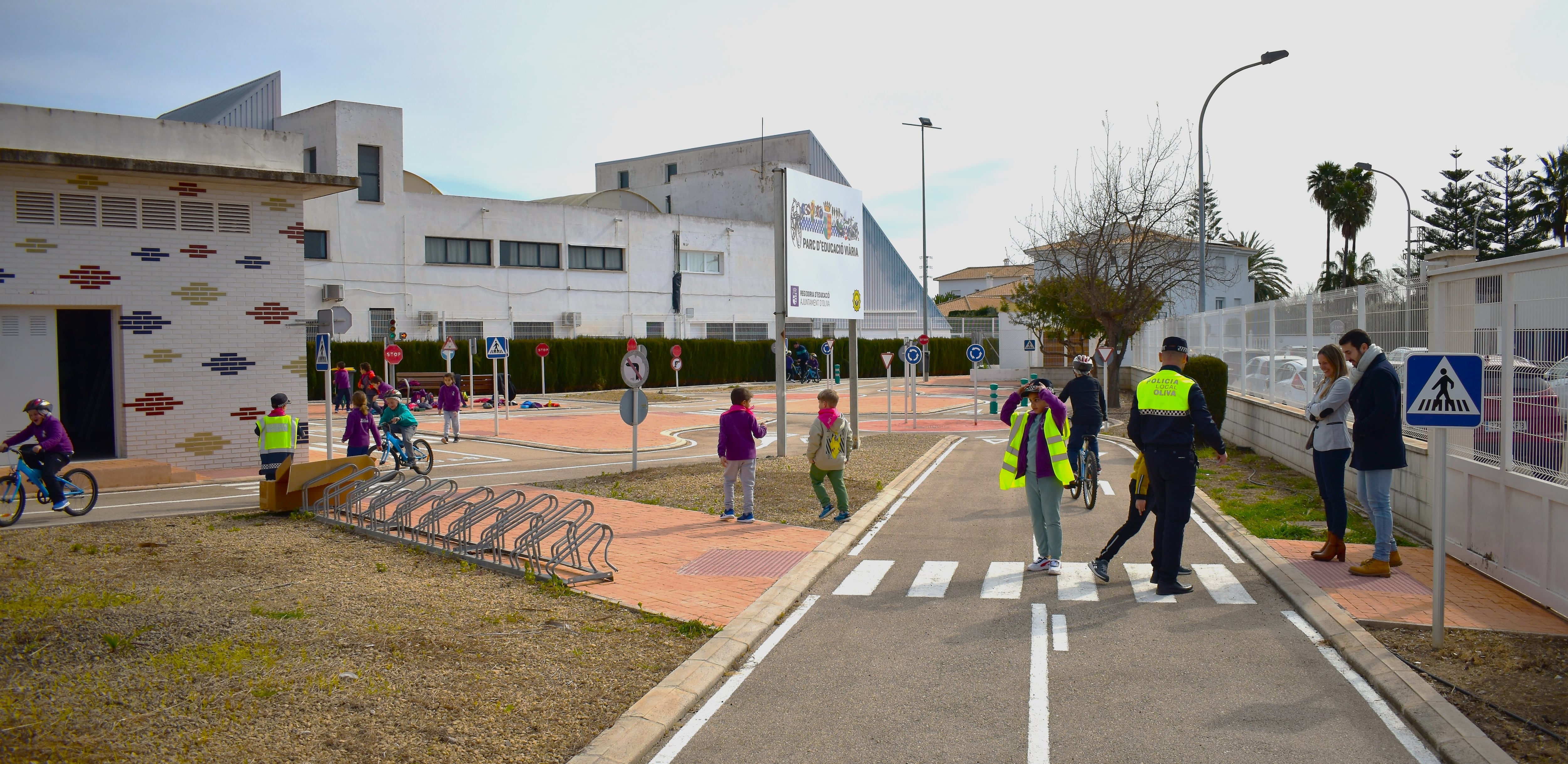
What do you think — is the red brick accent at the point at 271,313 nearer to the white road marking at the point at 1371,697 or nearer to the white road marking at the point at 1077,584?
the white road marking at the point at 1077,584

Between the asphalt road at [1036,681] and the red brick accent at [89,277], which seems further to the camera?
the red brick accent at [89,277]

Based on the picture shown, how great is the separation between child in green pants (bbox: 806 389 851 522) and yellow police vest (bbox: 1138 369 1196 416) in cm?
431

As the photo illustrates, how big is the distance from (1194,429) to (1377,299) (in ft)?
18.2

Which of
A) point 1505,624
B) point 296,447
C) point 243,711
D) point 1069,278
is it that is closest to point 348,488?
point 296,447

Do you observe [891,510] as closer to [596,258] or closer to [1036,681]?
[1036,681]

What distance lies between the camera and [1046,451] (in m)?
8.98

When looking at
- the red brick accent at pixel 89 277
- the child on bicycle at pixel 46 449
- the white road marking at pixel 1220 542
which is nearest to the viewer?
the white road marking at pixel 1220 542

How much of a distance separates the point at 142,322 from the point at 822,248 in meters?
11.8

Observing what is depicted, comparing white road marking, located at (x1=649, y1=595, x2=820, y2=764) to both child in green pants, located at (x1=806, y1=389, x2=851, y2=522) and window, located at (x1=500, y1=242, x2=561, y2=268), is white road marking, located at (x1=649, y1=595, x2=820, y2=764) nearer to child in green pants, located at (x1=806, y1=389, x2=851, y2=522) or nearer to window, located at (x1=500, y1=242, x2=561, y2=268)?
child in green pants, located at (x1=806, y1=389, x2=851, y2=522)

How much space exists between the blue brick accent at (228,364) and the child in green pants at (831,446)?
37.5 feet

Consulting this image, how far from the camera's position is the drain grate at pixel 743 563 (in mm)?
9172

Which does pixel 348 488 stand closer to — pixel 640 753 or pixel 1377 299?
pixel 640 753

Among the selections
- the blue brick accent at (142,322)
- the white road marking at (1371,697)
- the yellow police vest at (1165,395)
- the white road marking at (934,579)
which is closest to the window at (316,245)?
the blue brick accent at (142,322)

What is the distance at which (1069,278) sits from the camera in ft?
125
